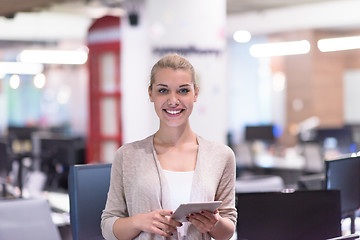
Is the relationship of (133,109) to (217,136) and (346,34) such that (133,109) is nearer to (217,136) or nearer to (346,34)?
(217,136)

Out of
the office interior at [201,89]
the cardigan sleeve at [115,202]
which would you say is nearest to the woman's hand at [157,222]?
the cardigan sleeve at [115,202]

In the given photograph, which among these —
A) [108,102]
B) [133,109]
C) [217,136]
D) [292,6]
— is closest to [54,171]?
[108,102]

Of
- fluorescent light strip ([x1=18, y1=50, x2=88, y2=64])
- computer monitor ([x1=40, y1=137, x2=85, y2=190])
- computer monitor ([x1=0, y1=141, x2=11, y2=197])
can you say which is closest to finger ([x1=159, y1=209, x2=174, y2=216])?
computer monitor ([x1=0, y1=141, x2=11, y2=197])

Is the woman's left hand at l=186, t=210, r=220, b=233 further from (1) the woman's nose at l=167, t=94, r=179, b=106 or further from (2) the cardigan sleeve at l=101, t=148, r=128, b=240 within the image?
(1) the woman's nose at l=167, t=94, r=179, b=106

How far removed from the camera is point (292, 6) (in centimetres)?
1154

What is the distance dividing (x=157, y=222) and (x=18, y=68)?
39.4 feet

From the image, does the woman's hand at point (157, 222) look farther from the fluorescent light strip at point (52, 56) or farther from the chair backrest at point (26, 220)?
the fluorescent light strip at point (52, 56)

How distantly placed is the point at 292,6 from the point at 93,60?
483cm

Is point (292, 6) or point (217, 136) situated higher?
point (292, 6)

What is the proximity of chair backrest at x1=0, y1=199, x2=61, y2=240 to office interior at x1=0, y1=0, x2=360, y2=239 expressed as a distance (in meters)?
0.77

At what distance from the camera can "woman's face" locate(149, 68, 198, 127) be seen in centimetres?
233

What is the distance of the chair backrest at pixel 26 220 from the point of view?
3701 mm

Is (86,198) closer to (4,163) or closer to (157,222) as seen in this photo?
(157,222)

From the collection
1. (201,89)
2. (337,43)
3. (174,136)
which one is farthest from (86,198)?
(337,43)
